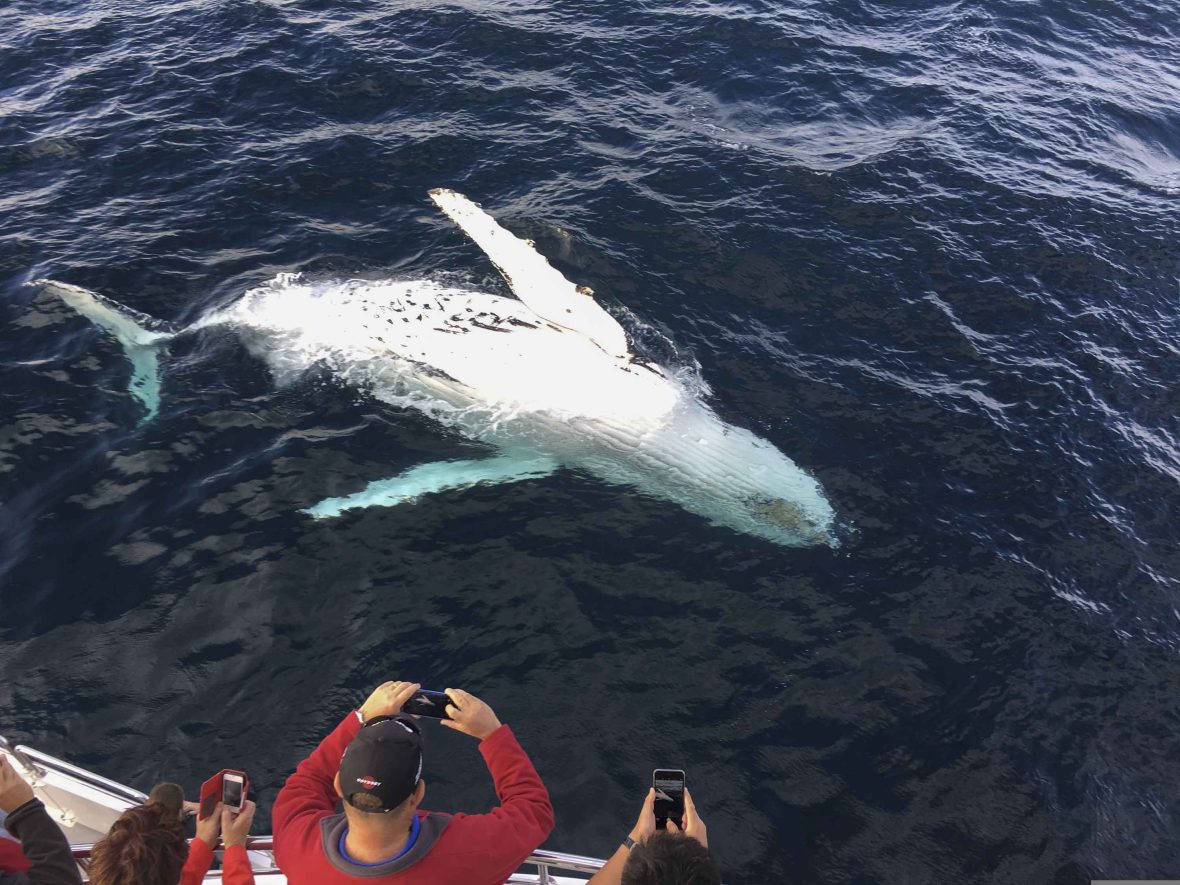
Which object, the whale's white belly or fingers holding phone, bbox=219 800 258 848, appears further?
the whale's white belly

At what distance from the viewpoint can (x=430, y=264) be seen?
1680cm

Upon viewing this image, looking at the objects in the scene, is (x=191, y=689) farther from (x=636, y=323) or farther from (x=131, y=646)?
(x=636, y=323)

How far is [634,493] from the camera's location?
13.5 metres

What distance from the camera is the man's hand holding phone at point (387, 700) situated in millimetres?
5727

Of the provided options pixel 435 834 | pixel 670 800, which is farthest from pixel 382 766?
pixel 670 800

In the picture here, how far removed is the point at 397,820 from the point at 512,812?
900 millimetres

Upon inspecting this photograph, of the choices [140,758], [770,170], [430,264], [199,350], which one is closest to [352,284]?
[430,264]

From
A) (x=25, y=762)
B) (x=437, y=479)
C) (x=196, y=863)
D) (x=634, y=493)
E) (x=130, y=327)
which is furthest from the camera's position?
(x=130, y=327)

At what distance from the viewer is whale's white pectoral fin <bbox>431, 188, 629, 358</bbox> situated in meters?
14.4

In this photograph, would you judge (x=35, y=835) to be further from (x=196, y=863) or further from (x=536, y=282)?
(x=536, y=282)

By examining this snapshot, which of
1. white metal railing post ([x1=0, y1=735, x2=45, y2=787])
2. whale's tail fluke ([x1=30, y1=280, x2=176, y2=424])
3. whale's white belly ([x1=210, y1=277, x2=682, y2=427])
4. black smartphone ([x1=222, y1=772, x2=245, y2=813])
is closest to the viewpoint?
black smartphone ([x1=222, y1=772, x2=245, y2=813])

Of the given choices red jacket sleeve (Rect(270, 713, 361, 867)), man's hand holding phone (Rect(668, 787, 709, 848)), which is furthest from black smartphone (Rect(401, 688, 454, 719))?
man's hand holding phone (Rect(668, 787, 709, 848))

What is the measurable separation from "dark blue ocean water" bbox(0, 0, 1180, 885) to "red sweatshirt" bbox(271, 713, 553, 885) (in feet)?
13.5

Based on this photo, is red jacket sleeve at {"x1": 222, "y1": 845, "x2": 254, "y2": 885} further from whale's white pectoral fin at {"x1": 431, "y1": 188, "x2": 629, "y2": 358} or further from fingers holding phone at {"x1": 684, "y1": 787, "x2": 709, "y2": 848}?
whale's white pectoral fin at {"x1": 431, "y1": 188, "x2": 629, "y2": 358}
